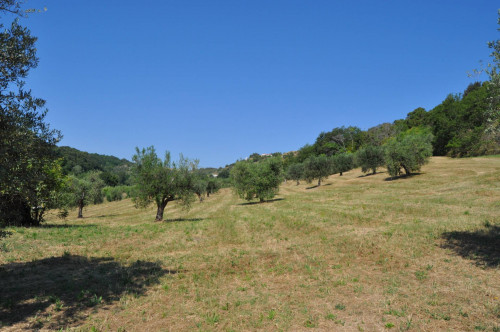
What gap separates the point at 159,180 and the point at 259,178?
91.4 feet

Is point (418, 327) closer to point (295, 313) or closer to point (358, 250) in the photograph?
point (295, 313)

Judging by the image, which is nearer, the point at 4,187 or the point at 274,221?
the point at 4,187

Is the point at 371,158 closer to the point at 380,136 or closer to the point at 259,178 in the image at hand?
the point at 259,178

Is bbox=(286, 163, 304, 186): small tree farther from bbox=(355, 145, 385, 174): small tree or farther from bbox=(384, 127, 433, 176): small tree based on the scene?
bbox=(384, 127, 433, 176): small tree

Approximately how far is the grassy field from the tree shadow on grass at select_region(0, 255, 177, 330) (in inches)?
2.5

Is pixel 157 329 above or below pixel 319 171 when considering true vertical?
below

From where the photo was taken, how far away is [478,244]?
17.0 metres

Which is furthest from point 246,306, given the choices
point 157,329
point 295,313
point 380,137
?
point 380,137

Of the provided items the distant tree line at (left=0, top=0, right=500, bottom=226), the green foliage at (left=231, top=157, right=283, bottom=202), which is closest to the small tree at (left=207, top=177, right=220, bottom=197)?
the distant tree line at (left=0, top=0, right=500, bottom=226)

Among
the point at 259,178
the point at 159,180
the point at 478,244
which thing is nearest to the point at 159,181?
the point at 159,180

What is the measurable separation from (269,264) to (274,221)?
14.7 metres

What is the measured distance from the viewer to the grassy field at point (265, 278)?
944 cm

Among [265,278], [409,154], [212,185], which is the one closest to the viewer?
[265,278]

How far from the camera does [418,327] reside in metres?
8.71
